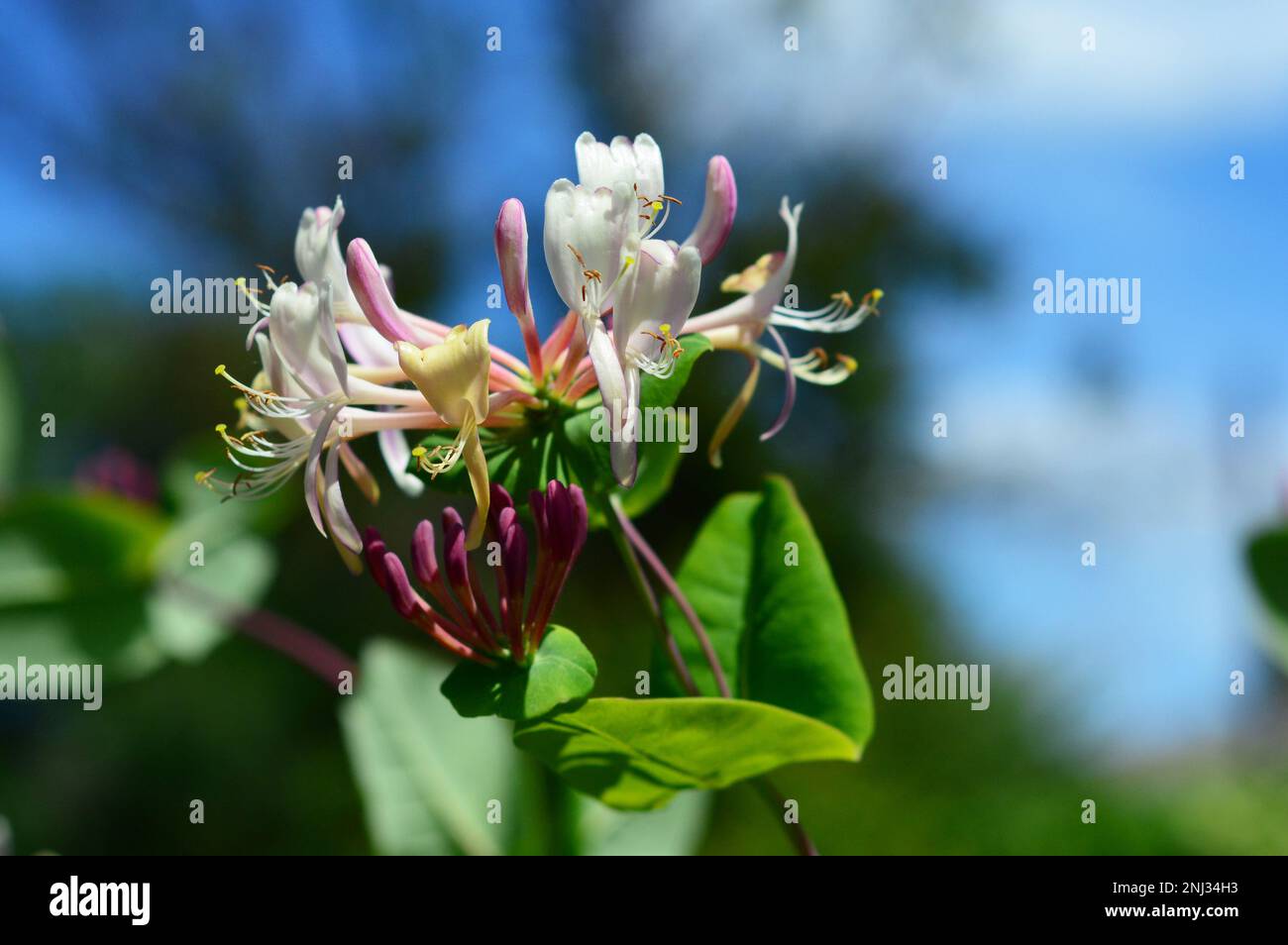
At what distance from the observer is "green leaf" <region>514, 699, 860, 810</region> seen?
0.46 metres

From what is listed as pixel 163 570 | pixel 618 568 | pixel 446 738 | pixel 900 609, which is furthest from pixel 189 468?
pixel 900 609

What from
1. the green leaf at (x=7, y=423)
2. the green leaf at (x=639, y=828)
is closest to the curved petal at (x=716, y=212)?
the green leaf at (x=639, y=828)

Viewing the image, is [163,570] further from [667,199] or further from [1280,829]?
[1280,829]

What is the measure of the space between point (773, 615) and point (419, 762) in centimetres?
51

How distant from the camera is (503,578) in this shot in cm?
45

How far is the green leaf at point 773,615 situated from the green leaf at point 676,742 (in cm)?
6

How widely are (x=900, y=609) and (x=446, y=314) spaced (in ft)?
6.90

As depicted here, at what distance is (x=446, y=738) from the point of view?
3.28 ft

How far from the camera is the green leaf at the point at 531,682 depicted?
434 millimetres

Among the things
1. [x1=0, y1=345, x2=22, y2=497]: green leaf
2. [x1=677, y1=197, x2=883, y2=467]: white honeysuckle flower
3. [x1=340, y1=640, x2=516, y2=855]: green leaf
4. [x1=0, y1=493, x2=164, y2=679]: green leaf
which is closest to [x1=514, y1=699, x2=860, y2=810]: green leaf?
[x1=677, y1=197, x2=883, y2=467]: white honeysuckle flower

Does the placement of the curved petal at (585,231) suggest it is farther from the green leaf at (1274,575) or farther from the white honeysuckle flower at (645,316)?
the green leaf at (1274,575)

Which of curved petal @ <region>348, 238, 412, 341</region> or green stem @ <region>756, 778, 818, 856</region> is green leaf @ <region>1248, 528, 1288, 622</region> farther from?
curved petal @ <region>348, 238, 412, 341</region>

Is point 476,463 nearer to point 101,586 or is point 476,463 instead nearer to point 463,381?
point 463,381

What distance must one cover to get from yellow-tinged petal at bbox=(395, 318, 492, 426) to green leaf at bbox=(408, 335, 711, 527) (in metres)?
0.05
